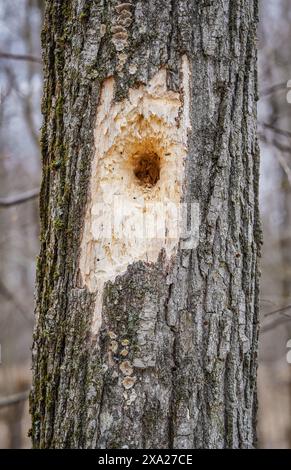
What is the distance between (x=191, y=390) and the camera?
1941 mm

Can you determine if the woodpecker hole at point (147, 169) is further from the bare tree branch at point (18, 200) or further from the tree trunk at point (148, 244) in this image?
the bare tree branch at point (18, 200)

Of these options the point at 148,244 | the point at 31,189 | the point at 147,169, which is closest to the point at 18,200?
the point at 31,189

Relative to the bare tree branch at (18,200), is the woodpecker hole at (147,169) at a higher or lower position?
lower

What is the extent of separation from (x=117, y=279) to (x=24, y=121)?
5.59 metres

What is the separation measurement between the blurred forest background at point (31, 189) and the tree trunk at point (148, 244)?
2430 millimetres

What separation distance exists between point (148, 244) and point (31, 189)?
426 cm

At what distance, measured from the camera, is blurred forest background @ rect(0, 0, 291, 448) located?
643 centimetres

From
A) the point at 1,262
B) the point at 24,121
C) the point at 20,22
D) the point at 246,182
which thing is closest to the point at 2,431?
the point at 1,262

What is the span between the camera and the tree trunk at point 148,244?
1.91 meters

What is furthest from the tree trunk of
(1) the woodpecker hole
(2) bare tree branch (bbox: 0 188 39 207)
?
(2) bare tree branch (bbox: 0 188 39 207)

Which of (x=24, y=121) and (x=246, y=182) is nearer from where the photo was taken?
(x=246, y=182)

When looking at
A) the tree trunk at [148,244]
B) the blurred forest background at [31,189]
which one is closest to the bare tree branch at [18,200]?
the blurred forest background at [31,189]

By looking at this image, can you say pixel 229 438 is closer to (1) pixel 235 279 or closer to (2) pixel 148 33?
(1) pixel 235 279

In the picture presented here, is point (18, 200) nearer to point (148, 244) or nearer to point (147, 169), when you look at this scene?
point (147, 169)
